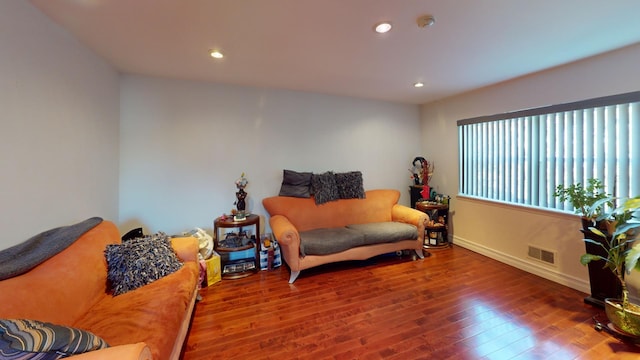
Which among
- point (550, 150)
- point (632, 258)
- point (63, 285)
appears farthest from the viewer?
point (550, 150)

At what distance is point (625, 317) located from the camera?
1.85 m

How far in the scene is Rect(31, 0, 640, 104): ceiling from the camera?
5.47 ft

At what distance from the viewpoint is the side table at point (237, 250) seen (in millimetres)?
2918

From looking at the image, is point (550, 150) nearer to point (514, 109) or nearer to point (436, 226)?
point (514, 109)

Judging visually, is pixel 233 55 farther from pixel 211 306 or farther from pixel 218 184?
pixel 211 306

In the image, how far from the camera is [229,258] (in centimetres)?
331

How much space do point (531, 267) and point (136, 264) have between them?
4.02 m

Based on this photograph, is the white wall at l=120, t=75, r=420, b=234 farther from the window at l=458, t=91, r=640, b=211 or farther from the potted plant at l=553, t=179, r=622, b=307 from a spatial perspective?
the potted plant at l=553, t=179, r=622, b=307

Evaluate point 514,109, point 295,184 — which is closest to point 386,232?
point 295,184

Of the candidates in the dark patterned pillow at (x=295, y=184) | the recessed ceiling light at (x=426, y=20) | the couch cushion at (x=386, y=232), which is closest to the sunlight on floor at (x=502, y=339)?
the couch cushion at (x=386, y=232)

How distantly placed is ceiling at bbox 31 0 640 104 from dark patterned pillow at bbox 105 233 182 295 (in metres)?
1.68

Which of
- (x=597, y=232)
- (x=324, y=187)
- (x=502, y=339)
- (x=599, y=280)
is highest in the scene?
(x=324, y=187)

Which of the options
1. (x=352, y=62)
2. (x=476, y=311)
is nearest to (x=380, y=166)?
(x=352, y=62)

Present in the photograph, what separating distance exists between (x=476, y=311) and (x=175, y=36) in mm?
3444
